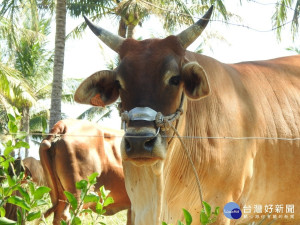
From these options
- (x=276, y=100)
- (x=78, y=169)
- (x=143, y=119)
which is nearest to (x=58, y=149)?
(x=78, y=169)

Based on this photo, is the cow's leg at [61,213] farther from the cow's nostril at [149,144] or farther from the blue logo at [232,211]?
the cow's nostril at [149,144]

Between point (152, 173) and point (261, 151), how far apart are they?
1.02 metres

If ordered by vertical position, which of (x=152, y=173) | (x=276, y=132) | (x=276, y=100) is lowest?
(x=152, y=173)

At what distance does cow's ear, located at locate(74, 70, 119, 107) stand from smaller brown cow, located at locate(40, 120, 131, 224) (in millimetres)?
3378

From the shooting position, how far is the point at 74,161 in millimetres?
7230

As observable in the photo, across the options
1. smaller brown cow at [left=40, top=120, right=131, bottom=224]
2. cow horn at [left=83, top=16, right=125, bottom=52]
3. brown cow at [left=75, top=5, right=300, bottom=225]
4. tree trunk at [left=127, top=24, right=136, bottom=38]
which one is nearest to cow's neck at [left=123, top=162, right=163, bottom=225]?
brown cow at [left=75, top=5, right=300, bottom=225]

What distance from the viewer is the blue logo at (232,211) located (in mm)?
3545

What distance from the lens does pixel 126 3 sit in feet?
51.4

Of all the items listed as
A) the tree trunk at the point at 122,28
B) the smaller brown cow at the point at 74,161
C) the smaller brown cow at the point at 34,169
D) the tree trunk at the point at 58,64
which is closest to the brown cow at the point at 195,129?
the smaller brown cow at the point at 74,161

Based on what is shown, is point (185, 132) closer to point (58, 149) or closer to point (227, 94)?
point (227, 94)

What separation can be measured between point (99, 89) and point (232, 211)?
4.26ft

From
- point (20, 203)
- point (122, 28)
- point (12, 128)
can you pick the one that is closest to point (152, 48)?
point (12, 128)

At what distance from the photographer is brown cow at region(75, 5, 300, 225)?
10.5ft

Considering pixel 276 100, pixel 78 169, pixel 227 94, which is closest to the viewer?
pixel 227 94
